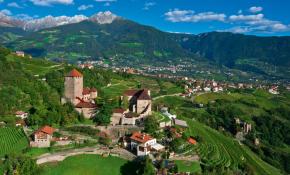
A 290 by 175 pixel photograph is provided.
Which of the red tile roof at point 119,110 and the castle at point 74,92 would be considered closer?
the red tile roof at point 119,110

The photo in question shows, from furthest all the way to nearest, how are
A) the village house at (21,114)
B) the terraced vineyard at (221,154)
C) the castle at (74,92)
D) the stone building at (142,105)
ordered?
1. the castle at (74,92)
2. the stone building at (142,105)
3. the village house at (21,114)
4. the terraced vineyard at (221,154)

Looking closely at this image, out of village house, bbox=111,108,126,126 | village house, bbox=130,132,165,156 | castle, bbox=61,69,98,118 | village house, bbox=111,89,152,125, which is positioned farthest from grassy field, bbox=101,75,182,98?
village house, bbox=130,132,165,156

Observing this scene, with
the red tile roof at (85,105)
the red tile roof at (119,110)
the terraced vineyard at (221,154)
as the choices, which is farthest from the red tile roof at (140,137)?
the red tile roof at (85,105)

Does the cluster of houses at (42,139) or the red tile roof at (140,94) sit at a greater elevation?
the red tile roof at (140,94)

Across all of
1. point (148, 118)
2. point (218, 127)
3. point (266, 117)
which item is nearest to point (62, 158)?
point (148, 118)

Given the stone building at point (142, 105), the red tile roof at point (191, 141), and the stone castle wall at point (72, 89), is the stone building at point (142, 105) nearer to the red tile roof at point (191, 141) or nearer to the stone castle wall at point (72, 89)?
the red tile roof at point (191, 141)

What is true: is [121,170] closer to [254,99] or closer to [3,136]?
[3,136]

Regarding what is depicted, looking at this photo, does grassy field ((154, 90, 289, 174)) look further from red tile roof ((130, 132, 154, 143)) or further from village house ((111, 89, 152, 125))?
village house ((111, 89, 152, 125))
